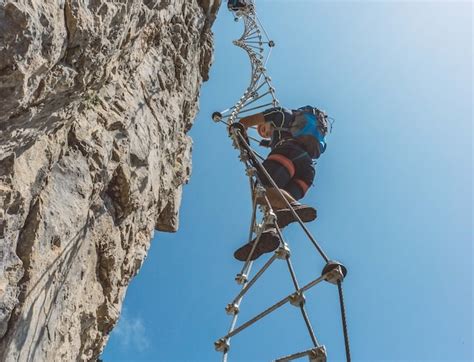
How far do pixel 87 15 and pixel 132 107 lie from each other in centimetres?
289

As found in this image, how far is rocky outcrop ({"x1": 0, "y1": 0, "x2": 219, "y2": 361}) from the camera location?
3.33 metres

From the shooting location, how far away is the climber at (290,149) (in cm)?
643

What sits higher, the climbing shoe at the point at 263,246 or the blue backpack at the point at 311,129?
the blue backpack at the point at 311,129

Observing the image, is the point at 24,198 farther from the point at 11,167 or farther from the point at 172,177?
the point at 172,177

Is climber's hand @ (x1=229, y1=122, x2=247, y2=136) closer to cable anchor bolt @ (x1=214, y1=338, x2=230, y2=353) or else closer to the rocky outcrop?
the rocky outcrop

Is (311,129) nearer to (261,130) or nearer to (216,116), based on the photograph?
(261,130)

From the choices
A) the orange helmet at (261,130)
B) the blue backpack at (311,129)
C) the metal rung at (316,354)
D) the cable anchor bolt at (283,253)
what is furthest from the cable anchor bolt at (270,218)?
the orange helmet at (261,130)

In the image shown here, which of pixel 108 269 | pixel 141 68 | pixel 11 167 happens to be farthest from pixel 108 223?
pixel 141 68

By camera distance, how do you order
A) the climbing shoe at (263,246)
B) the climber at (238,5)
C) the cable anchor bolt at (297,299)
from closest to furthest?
1. the cable anchor bolt at (297,299)
2. the climbing shoe at (263,246)
3. the climber at (238,5)

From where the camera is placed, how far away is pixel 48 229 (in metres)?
4.40

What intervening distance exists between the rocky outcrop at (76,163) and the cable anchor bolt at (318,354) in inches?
97.9

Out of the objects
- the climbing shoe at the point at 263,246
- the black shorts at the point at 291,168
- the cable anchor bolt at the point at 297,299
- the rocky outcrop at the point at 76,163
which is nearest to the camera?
the rocky outcrop at the point at 76,163

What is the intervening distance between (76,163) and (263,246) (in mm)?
2438

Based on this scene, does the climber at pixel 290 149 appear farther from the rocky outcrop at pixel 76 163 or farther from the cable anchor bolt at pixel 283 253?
the rocky outcrop at pixel 76 163
